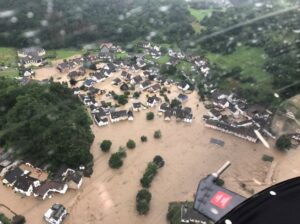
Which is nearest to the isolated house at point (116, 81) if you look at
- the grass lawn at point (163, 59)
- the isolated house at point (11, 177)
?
the grass lawn at point (163, 59)

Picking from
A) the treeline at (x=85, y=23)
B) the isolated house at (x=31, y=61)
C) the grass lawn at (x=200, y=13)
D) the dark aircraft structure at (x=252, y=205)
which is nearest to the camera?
the dark aircraft structure at (x=252, y=205)

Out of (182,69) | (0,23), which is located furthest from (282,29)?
(0,23)

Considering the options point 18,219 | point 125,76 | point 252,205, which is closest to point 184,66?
point 125,76

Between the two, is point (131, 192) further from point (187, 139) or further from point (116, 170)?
point (187, 139)

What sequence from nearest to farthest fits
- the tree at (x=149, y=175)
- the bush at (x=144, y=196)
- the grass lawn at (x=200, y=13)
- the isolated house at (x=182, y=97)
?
the bush at (x=144, y=196), the tree at (x=149, y=175), the isolated house at (x=182, y=97), the grass lawn at (x=200, y=13)

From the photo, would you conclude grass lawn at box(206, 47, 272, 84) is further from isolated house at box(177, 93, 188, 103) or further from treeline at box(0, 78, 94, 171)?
treeline at box(0, 78, 94, 171)

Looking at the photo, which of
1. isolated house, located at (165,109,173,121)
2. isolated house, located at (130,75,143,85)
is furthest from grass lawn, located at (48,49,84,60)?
isolated house, located at (165,109,173,121)

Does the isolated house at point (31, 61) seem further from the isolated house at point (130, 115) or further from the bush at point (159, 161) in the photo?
the bush at point (159, 161)
